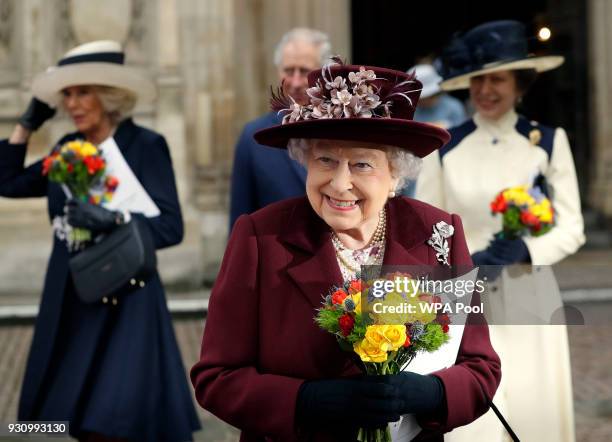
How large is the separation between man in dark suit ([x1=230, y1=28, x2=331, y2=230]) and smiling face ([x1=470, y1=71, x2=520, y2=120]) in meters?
0.72

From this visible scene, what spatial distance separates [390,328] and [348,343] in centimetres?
12

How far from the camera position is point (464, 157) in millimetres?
4770

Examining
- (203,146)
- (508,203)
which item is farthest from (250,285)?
(203,146)

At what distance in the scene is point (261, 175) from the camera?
17.1 feet

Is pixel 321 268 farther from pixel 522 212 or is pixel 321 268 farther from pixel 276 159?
pixel 276 159

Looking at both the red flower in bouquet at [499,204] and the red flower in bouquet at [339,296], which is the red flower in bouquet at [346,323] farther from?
the red flower in bouquet at [499,204]

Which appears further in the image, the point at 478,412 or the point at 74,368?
the point at 74,368

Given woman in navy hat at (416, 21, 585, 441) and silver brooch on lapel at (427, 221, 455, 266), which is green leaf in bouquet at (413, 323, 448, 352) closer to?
silver brooch on lapel at (427, 221, 455, 266)

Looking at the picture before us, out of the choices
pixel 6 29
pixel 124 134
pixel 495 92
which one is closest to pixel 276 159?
pixel 124 134

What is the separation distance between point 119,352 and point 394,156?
258 centimetres

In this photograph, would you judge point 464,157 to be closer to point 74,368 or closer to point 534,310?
point 534,310

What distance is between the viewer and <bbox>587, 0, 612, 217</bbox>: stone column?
14.0 meters

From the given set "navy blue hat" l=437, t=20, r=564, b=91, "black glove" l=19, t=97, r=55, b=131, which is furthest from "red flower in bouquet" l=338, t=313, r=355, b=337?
"black glove" l=19, t=97, r=55, b=131

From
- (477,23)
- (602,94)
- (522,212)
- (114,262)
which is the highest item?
Answer: (477,23)
